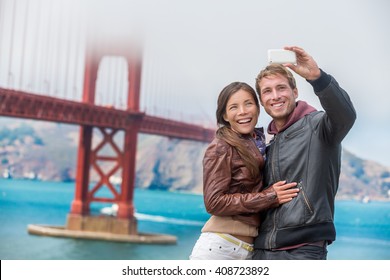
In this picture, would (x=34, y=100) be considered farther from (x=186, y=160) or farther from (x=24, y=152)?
(x=24, y=152)

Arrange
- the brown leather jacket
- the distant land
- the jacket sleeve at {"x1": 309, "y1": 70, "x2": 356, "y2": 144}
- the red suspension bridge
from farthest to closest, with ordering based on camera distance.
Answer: the distant land < the red suspension bridge < the brown leather jacket < the jacket sleeve at {"x1": 309, "y1": 70, "x2": 356, "y2": 144}

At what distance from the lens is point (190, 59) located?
7840 millimetres

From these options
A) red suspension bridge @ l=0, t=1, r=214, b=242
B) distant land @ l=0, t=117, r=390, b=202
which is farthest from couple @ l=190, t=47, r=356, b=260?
distant land @ l=0, t=117, r=390, b=202

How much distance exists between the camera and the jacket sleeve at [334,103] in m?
1.60

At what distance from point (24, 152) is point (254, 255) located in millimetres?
31660

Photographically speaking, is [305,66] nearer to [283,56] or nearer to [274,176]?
[283,56]

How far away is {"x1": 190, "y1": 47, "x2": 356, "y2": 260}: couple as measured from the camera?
5.53ft

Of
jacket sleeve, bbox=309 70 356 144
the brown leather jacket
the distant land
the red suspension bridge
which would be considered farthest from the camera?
the distant land

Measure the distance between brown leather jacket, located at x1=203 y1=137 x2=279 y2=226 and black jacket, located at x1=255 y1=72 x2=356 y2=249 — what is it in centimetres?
5

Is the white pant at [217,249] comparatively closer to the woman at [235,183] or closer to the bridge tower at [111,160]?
the woman at [235,183]

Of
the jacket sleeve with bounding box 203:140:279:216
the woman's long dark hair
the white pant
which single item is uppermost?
the woman's long dark hair

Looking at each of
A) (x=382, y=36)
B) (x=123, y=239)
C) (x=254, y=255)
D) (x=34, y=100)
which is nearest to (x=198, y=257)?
(x=254, y=255)

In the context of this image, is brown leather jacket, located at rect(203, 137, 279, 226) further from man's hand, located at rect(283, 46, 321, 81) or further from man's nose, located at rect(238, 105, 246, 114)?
man's hand, located at rect(283, 46, 321, 81)

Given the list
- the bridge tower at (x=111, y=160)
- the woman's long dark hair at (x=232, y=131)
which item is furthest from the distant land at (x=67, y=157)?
the woman's long dark hair at (x=232, y=131)
